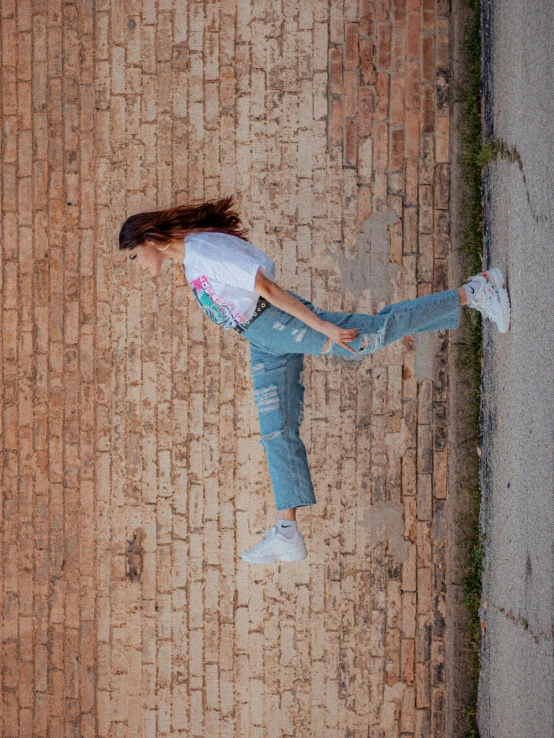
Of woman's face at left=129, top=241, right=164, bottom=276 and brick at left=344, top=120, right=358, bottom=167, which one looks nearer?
woman's face at left=129, top=241, right=164, bottom=276

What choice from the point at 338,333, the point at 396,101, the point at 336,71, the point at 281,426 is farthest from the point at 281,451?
the point at 336,71

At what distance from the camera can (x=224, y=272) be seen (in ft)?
13.4

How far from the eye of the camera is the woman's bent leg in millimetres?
4652

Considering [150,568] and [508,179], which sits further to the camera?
[150,568]

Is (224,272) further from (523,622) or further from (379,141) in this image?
(523,622)

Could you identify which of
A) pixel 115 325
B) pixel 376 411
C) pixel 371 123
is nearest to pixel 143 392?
pixel 115 325

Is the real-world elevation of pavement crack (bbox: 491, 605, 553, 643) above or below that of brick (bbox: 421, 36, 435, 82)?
below

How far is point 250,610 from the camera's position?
5910mm

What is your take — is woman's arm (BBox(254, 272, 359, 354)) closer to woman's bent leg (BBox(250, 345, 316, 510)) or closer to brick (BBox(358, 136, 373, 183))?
woman's bent leg (BBox(250, 345, 316, 510))

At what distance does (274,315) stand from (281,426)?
749mm

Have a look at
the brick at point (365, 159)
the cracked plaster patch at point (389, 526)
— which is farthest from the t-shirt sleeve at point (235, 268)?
the cracked plaster patch at point (389, 526)

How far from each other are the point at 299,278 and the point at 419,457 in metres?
1.72

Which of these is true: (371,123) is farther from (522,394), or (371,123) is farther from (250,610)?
(250,610)

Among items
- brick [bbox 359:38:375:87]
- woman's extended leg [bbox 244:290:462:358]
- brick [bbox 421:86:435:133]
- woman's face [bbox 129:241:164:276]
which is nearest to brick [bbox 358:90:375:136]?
brick [bbox 359:38:375:87]
